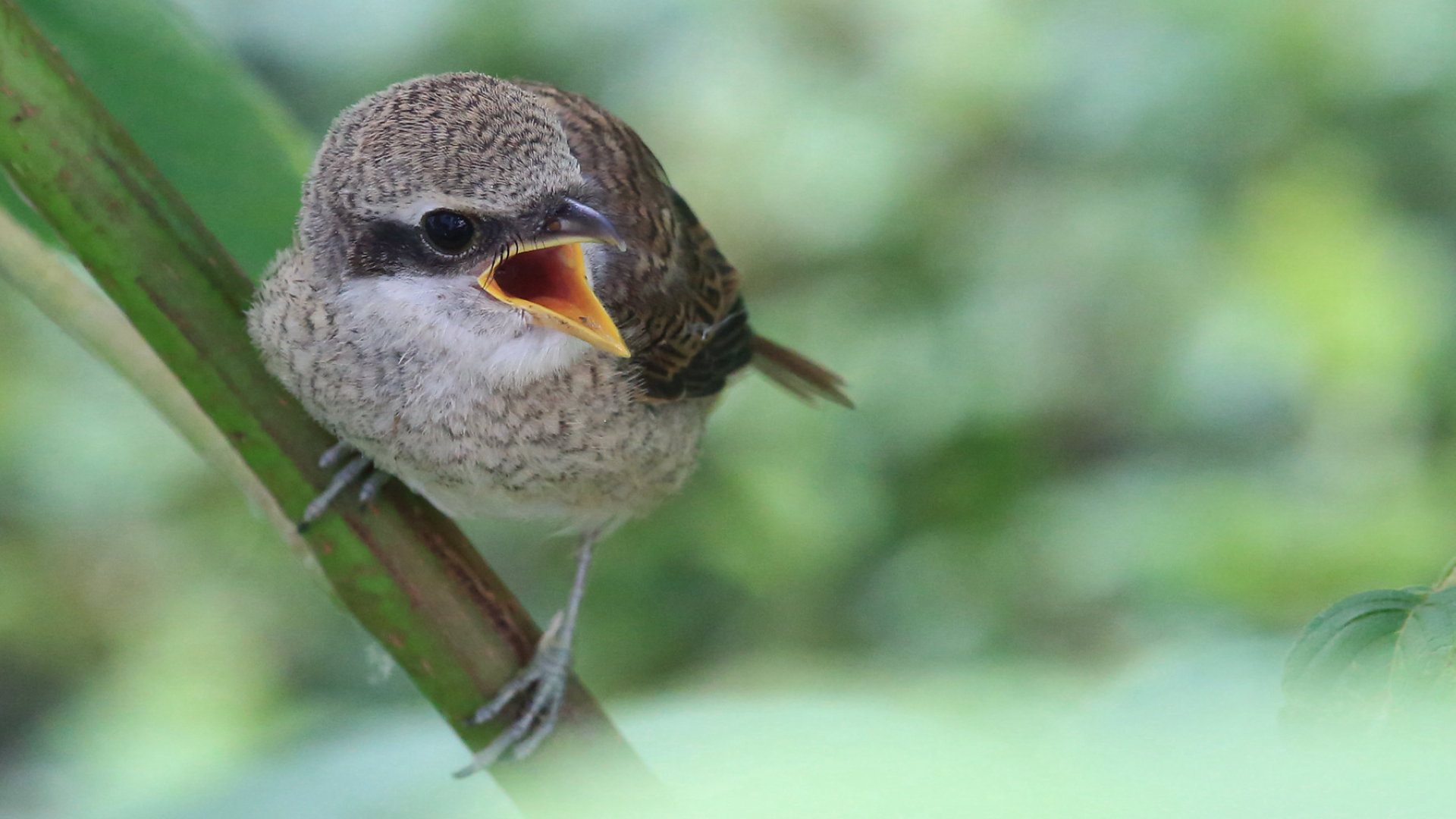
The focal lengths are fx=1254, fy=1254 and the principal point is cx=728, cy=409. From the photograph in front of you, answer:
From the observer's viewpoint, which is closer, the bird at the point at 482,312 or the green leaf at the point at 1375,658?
the green leaf at the point at 1375,658

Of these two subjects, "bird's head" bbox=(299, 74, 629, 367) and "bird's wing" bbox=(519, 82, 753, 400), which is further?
"bird's wing" bbox=(519, 82, 753, 400)

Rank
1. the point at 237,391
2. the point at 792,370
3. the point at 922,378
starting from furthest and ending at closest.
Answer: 1. the point at 922,378
2. the point at 792,370
3. the point at 237,391

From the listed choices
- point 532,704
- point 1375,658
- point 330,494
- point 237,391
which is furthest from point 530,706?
point 1375,658

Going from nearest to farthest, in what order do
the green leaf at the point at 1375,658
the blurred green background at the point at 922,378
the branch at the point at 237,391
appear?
the green leaf at the point at 1375,658
the branch at the point at 237,391
the blurred green background at the point at 922,378

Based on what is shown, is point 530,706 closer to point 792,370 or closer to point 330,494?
point 330,494

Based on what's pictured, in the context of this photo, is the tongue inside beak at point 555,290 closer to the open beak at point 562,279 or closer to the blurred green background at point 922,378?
the open beak at point 562,279

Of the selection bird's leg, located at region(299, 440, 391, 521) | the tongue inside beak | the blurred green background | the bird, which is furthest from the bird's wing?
the blurred green background

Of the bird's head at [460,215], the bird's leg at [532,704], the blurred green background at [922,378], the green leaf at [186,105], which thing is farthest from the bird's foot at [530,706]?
the blurred green background at [922,378]

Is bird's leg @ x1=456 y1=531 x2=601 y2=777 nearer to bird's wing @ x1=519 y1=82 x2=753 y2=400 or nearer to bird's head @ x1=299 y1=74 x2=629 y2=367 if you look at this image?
bird's head @ x1=299 y1=74 x2=629 y2=367
